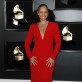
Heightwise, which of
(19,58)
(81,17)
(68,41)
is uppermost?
(81,17)

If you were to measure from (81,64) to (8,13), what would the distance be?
1029mm

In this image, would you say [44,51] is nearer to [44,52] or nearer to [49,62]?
[44,52]

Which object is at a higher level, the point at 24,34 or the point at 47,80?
the point at 24,34

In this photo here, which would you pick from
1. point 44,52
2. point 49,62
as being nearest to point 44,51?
point 44,52

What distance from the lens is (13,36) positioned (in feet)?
8.80

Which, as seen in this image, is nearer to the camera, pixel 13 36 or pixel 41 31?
pixel 41 31

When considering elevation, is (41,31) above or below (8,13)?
below

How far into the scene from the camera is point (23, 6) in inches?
104

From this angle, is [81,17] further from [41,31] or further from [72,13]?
[41,31]

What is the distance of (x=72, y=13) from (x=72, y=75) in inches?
28.4

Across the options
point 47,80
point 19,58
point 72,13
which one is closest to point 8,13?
point 19,58

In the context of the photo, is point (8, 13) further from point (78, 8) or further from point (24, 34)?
point (78, 8)

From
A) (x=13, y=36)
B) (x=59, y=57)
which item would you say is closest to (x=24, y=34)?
(x=13, y=36)

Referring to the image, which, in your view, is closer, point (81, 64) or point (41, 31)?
point (41, 31)
